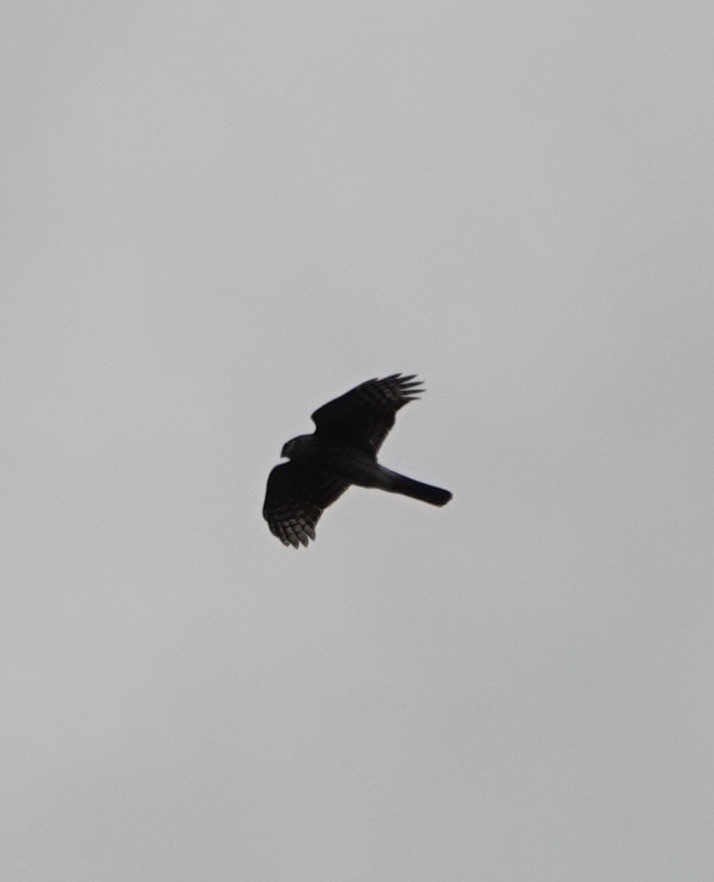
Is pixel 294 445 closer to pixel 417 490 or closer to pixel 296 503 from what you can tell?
pixel 296 503

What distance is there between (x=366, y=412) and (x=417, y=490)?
3.85 ft

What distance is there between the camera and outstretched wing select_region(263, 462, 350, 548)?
1981 cm

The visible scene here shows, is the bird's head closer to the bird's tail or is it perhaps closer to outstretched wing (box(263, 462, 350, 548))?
outstretched wing (box(263, 462, 350, 548))

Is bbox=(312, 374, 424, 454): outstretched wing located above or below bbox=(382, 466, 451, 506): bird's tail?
above

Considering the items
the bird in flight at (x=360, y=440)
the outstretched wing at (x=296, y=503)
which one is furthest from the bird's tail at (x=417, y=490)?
the outstretched wing at (x=296, y=503)

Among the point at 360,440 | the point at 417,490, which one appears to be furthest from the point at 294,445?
the point at 417,490

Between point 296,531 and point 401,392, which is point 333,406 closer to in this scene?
point 401,392

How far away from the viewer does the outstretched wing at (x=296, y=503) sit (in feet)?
65.0

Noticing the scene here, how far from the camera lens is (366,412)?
18.7 m

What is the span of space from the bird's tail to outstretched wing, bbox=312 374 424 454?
56 cm

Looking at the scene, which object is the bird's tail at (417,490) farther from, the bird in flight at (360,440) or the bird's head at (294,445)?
the bird's head at (294,445)

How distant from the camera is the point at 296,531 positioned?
786 inches

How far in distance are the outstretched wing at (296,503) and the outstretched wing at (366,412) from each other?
1.14m

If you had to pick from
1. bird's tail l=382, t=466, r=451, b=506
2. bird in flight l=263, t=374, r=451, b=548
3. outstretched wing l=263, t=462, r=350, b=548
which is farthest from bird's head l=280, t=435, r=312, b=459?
bird's tail l=382, t=466, r=451, b=506
